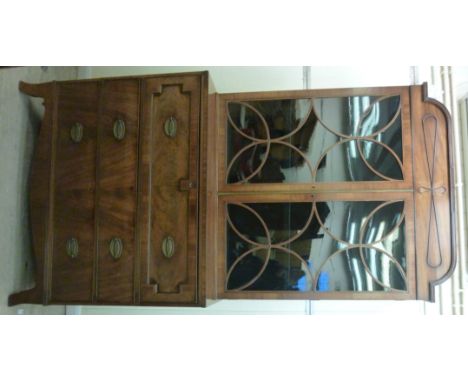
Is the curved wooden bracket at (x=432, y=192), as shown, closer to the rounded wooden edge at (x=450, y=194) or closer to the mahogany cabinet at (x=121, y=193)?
the rounded wooden edge at (x=450, y=194)

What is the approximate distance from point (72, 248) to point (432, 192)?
1.45 metres

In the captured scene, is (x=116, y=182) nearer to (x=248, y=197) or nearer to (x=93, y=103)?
(x=93, y=103)

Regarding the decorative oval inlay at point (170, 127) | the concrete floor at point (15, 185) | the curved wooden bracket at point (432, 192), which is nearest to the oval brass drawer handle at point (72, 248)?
the concrete floor at point (15, 185)

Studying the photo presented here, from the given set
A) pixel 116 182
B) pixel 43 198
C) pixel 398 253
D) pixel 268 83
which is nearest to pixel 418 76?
pixel 268 83

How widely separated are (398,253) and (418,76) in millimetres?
854

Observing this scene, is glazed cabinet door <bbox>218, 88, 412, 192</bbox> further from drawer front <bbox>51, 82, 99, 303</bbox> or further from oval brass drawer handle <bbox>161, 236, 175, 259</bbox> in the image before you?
drawer front <bbox>51, 82, 99, 303</bbox>

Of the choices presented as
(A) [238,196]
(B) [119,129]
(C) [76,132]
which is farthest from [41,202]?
(A) [238,196]

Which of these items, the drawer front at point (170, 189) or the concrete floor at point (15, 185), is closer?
the drawer front at point (170, 189)

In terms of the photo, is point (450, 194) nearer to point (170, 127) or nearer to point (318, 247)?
point (318, 247)

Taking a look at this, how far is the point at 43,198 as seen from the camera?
1988 mm

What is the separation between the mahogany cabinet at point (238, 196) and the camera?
1.86 metres

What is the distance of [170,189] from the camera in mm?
1894

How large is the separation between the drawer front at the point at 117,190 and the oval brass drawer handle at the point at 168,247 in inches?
5.0

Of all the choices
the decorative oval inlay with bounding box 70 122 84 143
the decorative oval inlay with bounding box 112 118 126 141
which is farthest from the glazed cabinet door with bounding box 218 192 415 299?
the decorative oval inlay with bounding box 70 122 84 143
